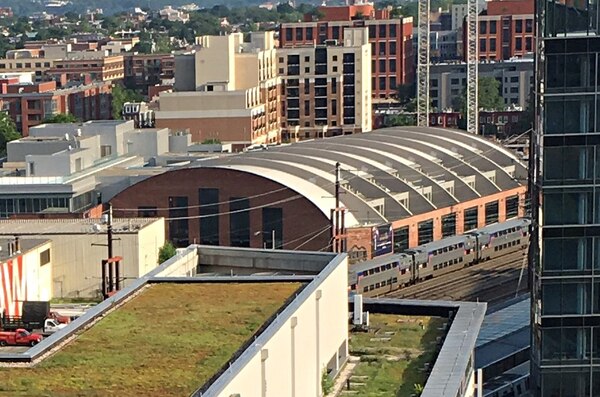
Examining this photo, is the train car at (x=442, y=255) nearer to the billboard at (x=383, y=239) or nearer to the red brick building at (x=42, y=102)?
the billboard at (x=383, y=239)

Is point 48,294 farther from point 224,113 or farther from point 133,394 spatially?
point 224,113

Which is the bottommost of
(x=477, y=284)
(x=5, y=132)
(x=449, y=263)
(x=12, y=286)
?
(x=477, y=284)

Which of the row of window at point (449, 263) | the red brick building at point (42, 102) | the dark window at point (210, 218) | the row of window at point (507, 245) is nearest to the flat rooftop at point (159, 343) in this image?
the dark window at point (210, 218)

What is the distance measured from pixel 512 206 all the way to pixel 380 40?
5068cm

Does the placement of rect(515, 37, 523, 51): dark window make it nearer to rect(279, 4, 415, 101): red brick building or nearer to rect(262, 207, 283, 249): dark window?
rect(279, 4, 415, 101): red brick building

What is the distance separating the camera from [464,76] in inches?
4075

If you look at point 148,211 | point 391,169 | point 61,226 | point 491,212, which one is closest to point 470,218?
point 491,212

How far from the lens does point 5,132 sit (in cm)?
8388

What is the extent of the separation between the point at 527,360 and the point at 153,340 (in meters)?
13.2

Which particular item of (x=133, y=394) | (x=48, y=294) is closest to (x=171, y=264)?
(x=133, y=394)

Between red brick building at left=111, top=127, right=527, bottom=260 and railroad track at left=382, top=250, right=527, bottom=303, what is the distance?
2.29 metres

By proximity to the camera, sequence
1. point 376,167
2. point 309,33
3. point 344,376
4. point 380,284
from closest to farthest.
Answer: point 344,376
point 380,284
point 376,167
point 309,33

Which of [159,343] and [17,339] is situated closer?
[159,343]

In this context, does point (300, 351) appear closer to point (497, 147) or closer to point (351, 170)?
point (351, 170)
